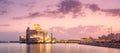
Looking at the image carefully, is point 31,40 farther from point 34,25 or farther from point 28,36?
point 34,25

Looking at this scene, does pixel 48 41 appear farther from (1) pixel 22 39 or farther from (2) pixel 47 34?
(1) pixel 22 39

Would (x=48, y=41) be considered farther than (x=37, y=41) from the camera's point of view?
Yes

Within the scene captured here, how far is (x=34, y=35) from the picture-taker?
168m

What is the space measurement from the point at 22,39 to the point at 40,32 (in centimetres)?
1565

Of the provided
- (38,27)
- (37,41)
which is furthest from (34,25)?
(37,41)

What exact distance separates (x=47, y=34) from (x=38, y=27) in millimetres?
7259

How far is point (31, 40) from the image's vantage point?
6373 inches

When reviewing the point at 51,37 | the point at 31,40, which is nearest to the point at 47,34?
the point at 51,37

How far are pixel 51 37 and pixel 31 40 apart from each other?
782 inches

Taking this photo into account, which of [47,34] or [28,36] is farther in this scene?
[47,34]

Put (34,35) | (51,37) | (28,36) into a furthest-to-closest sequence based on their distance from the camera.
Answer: (51,37), (34,35), (28,36)

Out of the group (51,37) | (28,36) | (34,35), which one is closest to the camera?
(28,36)

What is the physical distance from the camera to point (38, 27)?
174 meters

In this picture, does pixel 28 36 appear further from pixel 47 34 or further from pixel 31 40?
pixel 47 34
